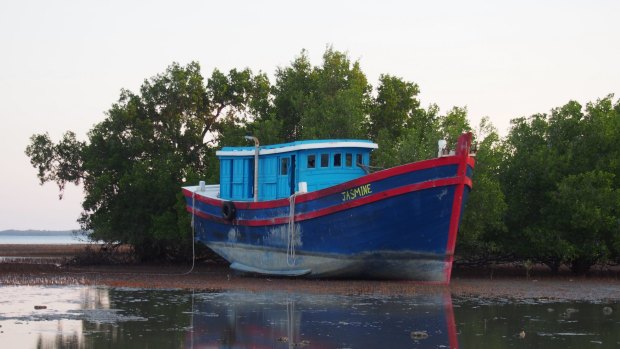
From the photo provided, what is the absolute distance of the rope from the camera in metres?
30.6

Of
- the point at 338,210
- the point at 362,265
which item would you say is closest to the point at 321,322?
the point at 338,210

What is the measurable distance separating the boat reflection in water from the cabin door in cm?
904

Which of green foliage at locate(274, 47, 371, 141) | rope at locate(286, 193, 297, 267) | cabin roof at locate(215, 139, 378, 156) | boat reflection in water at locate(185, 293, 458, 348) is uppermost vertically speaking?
green foliage at locate(274, 47, 371, 141)

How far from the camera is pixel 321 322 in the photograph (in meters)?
18.0

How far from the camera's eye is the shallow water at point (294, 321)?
15.2m

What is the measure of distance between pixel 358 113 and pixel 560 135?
9.71m

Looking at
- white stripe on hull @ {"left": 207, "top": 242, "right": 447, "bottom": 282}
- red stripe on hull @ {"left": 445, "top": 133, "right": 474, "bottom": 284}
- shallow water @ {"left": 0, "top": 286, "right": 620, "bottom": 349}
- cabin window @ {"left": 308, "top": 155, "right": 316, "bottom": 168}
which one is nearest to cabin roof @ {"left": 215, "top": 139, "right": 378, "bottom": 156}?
cabin window @ {"left": 308, "top": 155, "right": 316, "bottom": 168}

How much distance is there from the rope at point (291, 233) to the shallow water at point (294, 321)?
652cm

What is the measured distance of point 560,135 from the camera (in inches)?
1499

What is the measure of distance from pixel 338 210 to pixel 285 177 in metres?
4.49

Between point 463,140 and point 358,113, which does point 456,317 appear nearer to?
point 463,140

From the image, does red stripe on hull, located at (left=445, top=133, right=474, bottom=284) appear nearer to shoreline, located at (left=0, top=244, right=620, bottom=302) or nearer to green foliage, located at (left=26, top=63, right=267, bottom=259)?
shoreline, located at (left=0, top=244, right=620, bottom=302)

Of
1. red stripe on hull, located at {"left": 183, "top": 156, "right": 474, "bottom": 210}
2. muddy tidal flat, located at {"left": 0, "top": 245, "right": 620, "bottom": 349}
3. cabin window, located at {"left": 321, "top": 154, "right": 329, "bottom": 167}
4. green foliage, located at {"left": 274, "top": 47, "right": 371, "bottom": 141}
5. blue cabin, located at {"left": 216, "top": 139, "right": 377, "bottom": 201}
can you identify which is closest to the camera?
muddy tidal flat, located at {"left": 0, "top": 245, "right": 620, "bottom": 349}

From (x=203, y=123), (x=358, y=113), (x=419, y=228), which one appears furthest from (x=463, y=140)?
(x=203, y=123)
